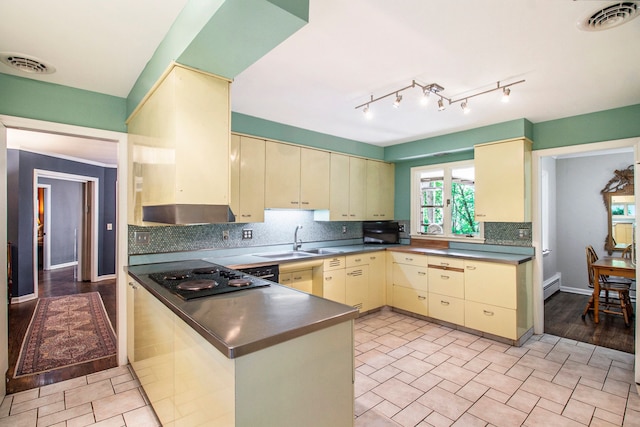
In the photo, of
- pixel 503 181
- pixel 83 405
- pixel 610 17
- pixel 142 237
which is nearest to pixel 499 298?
pixel 503 181

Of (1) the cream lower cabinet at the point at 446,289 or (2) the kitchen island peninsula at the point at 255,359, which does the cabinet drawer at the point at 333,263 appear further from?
(2) the kitchen island peninsula at the point at 255,359

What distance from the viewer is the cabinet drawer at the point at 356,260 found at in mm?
3957

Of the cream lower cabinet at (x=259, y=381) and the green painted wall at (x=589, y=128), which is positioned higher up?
the green painted wall at (x=589, y=128)

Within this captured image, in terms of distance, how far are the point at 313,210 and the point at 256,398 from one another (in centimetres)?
321

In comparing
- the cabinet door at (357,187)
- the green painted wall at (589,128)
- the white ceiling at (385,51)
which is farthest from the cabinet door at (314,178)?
the green painted wall at (589,128)

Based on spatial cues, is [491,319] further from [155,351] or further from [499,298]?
[155,351]

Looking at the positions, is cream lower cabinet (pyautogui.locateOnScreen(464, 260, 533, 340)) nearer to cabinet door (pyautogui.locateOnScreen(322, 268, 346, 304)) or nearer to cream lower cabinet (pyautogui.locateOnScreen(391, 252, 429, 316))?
cream lower cabinet (pyautogui.locateOnScreen(391, 252, 429, 316))

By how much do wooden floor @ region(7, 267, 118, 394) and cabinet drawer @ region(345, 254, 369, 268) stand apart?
2616mm

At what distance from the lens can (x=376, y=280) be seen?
4.32 meters

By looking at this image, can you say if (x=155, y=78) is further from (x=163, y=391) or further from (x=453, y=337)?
(x=453, y=337)

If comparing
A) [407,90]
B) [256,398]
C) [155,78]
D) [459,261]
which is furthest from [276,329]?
[459,261]

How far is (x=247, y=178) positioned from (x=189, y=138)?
5.03 feet

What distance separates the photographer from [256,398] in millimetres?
1207

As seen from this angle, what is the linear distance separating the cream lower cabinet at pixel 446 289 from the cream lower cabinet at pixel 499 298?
0.24ft
